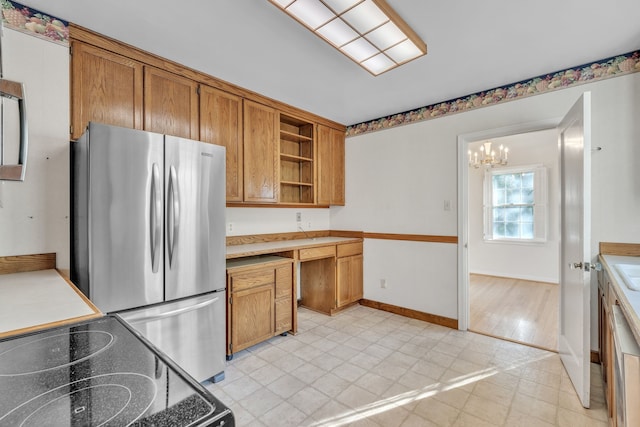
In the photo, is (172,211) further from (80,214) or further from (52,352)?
(52,352)

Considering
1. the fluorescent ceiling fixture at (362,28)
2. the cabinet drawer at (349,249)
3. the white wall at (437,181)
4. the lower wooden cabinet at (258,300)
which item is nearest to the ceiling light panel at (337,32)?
the fluorescent ceiling fixture at (362,28)

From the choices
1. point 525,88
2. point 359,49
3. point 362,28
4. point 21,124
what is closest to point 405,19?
point 362,28

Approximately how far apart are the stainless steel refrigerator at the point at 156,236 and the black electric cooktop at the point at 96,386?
0.92 metres

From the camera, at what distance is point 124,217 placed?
175 centimetres

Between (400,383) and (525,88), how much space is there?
2.80m

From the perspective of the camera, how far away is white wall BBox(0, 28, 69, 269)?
175cm

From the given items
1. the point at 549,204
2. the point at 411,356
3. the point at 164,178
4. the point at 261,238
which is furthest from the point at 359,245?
the point at 549,204

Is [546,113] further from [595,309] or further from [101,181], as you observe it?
[101,181]

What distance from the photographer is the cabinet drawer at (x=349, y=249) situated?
3.61 meters

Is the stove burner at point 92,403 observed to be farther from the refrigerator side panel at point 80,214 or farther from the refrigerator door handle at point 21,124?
the refrigerator side panel at point 80,214

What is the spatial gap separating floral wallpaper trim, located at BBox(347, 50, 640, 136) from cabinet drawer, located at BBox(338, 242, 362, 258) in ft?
5.00

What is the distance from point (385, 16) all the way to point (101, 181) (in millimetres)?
1900

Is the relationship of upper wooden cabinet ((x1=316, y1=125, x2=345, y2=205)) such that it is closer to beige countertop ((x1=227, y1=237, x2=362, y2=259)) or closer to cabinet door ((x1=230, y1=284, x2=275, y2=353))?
beige countertop ((x1=227, y1=237, x2=362, y2=259))

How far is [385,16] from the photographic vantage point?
1.73 meters
